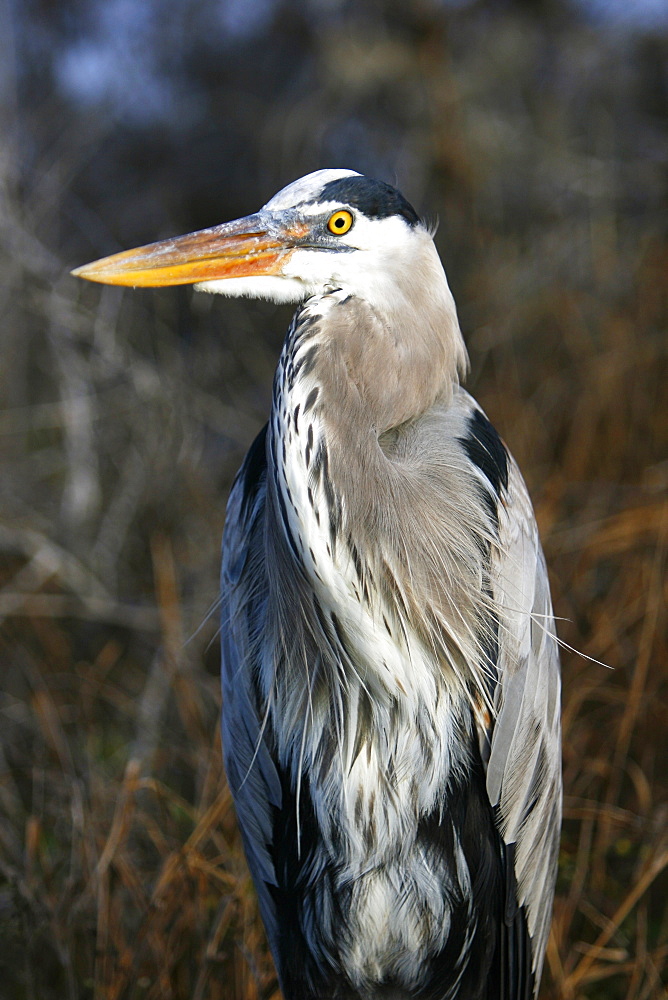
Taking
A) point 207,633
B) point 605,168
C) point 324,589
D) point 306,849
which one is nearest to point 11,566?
point 207,633

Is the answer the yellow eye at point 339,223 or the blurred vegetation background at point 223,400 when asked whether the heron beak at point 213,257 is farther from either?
the blurred vegetation background at point 223,400

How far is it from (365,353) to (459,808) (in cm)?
77

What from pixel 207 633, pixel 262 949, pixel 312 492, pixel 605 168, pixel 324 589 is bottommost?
pixel 262 949

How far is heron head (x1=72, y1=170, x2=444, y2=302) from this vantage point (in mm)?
→ 1313

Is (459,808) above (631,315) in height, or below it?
below

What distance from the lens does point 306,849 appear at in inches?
59.9

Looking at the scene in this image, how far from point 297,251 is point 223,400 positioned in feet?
8.12

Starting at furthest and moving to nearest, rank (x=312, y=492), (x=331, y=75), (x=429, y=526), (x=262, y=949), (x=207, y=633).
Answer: (x=331, y=75) → (x=207, y=633) → (x=262, y=949) → (x=429, y=526) → (x=312, y=492)

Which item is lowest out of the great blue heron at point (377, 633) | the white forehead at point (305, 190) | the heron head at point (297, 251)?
the great blue heron at point (377, 633)

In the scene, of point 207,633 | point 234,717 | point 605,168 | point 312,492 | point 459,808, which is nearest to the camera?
point 312,492

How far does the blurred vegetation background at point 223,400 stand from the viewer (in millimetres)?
1906

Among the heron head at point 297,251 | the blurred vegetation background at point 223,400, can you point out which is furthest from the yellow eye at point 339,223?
the blurred vegetation background at point 223,400

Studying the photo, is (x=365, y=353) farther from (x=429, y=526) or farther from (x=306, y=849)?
(x=306, y=849)

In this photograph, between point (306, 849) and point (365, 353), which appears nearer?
point (365, 353)
